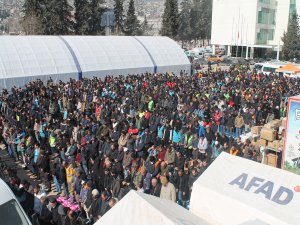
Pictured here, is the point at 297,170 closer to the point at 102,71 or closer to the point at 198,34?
the point at 102,71

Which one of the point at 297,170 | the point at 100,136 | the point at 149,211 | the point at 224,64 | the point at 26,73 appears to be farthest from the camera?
the point at 224,64

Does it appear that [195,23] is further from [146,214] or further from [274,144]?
[146,214]

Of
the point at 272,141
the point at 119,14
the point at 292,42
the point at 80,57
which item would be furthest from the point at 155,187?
the point at 119,14

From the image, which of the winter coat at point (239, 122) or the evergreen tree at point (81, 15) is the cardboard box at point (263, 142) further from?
the evergreen tree at point (81, 15)

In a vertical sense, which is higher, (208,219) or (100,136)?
(208,219)

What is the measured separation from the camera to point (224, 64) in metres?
Answer: 47.7

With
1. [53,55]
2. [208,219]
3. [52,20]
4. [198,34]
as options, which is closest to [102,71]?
[53,55]

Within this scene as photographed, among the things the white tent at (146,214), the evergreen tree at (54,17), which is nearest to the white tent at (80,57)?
the white tent at (146,214)

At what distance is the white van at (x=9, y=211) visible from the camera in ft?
17.2

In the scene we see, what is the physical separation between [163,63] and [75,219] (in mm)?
25760

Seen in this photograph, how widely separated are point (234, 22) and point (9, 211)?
56.2 m

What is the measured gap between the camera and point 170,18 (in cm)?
6328

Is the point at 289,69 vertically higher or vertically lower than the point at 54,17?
lower

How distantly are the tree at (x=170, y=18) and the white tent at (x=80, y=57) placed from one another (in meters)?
30.5
